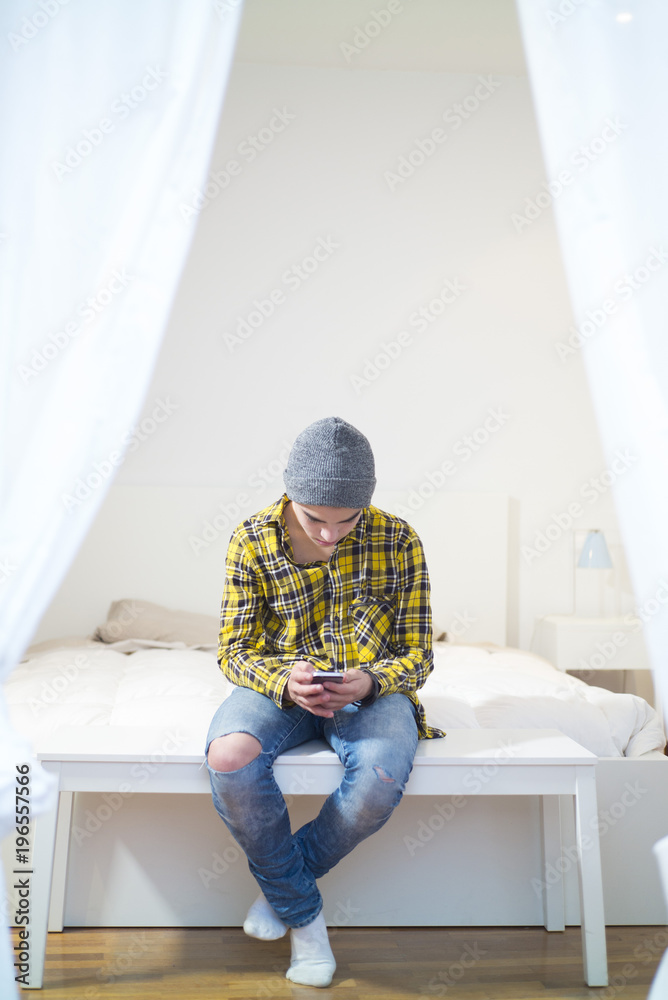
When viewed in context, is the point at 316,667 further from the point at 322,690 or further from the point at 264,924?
the point at 264,924

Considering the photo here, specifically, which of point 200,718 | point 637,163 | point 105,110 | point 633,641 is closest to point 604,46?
point 637,163

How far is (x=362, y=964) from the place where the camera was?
168cm

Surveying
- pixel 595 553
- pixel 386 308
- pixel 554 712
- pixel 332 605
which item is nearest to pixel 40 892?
pixel 332 605

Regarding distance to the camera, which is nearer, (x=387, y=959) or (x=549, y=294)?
(x=387, y=959)

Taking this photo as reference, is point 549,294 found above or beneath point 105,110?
above

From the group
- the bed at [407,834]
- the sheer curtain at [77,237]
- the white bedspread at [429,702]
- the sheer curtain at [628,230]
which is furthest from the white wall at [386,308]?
the sheer curtain at [628,230]

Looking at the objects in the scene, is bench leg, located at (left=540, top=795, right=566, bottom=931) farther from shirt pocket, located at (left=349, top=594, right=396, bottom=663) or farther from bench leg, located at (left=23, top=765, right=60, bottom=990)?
bench leg, located at (left=23, top=765, right=60, bottom=990)

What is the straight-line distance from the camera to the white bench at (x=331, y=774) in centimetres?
161

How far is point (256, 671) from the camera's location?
171cm

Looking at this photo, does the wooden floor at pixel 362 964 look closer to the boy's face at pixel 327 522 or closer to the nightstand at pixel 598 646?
the boy's face at pixel 327 522

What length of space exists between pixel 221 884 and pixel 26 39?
1.60 meters

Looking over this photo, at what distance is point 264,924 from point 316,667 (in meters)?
0.48

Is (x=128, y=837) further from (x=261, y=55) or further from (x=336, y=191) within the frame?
(x=261, y=55)

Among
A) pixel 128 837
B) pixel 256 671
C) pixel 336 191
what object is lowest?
pixel 128 837
